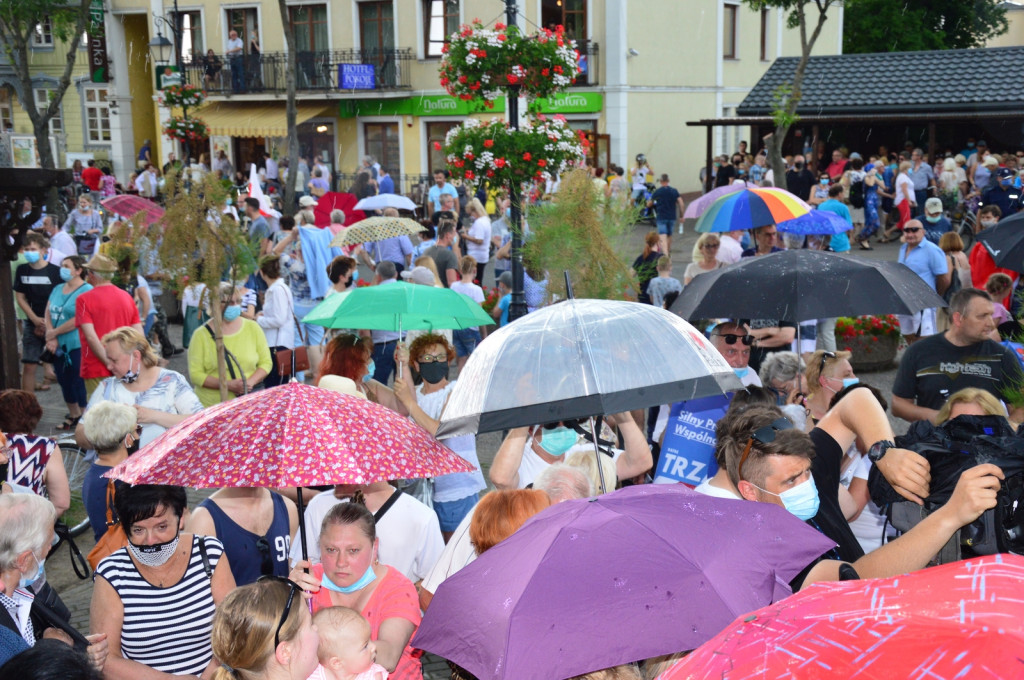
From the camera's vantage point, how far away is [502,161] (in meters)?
9.49

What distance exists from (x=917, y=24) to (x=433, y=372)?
38.8 metres

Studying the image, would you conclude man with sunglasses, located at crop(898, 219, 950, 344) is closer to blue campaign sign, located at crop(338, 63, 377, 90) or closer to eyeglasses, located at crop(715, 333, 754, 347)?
eyeglasses, located at crop(715, 333, 754, 347)

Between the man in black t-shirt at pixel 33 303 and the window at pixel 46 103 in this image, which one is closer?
the man in black t-shirt at pixel 33 303

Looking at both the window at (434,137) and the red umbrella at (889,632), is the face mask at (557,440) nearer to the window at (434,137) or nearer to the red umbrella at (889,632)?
the red umbrella at (889,632)

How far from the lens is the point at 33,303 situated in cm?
1010

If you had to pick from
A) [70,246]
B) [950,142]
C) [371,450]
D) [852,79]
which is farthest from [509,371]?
[950,142]

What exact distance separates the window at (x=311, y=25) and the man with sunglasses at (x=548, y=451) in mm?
30987

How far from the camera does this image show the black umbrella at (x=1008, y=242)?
21.4 feet

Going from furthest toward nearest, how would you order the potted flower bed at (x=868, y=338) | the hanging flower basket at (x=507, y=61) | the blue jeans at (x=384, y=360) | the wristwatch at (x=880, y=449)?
the potted flower bed at (x=868, y=338) < the hanging flower basket at (x=507, y=61) < the blue jeans at (x=384, y=360) < the wristwatch at (x=880, y=449)

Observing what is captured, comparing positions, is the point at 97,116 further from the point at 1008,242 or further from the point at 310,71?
the point at 1008,242

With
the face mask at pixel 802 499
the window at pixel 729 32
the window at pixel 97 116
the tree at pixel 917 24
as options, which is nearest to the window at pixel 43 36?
the window at pixel 97 116

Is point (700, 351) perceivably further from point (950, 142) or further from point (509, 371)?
point (950, 142)

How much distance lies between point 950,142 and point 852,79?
4497 mm

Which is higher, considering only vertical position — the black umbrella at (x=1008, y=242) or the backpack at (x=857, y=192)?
the black umbrella at (x=1008, y=242)
